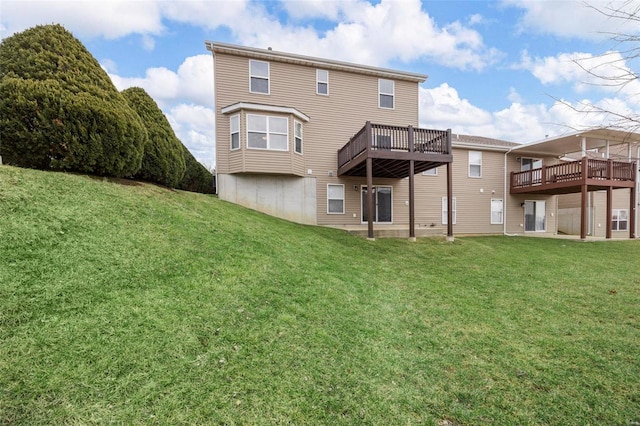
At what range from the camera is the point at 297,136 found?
40.6ft

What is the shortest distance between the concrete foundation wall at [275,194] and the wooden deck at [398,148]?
2.31m

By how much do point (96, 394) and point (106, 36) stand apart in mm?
12498

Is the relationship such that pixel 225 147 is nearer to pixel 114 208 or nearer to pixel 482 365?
pixel 114 208

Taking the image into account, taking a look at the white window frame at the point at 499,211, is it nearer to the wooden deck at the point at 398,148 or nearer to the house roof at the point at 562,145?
the house roof at the point at 562,145

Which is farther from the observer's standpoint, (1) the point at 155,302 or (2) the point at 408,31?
(2) the point at 408,31

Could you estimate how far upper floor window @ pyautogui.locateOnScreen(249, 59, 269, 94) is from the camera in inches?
478

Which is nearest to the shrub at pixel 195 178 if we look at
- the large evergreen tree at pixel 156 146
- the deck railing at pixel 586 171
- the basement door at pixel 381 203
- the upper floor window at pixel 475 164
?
the large evergreen tree at pixel 156 146

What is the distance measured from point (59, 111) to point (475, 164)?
700 inches

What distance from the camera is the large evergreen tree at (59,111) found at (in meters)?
5.29

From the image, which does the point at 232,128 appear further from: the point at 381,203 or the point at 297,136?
the point at 381,203

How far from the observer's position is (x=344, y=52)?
15.5m

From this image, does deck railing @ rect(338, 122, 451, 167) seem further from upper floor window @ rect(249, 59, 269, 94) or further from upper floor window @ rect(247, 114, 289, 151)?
upper floor window @ rect(249, 59, 269, 94)

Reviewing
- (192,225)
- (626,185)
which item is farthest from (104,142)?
(626,185)

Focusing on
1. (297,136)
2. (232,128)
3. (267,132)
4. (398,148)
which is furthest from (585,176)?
(232,128)
